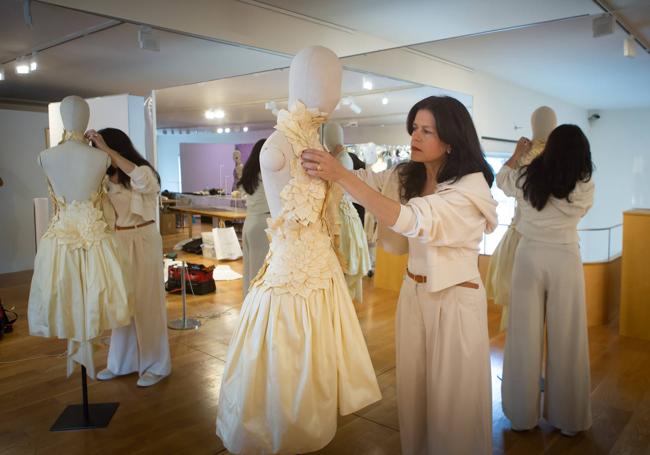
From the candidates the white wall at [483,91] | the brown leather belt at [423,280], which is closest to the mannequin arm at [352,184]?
the brown leather belt at [423,280]

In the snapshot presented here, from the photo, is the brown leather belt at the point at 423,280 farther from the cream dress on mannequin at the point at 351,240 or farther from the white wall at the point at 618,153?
the cream dress on mannequin at the point at 351,240

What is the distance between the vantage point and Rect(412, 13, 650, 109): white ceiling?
3.37 meters

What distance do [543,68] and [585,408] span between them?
2.43m

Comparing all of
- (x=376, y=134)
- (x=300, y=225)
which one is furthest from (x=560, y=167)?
(x=376, y=134)

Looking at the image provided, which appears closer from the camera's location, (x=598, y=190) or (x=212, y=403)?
(x=212, y=403)

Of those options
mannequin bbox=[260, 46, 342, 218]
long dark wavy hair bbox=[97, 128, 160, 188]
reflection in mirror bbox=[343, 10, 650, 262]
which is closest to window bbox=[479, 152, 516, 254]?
reflection in mirror bbox=[343, 10, 650, 262]

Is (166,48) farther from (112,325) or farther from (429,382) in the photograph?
(429,382)

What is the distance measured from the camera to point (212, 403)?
2926 millimetres

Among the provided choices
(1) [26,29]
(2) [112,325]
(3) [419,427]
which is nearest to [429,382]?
(3) [419,427]

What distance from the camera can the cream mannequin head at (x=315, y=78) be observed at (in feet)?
5.56

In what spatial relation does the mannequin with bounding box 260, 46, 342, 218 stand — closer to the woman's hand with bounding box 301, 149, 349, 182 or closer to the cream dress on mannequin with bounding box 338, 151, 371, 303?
the woman's hand with bounding box 301, 149, 349, 182

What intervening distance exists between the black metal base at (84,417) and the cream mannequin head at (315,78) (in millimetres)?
2062

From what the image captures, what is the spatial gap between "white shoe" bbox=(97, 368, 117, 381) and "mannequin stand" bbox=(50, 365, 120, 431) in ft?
1.26

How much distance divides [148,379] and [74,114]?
1.67 metres
